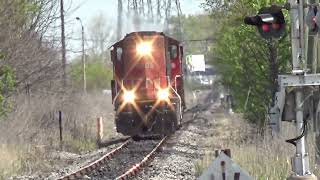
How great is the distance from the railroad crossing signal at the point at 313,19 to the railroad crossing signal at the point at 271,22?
41cm

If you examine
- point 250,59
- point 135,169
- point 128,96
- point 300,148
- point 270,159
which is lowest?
point 135,169

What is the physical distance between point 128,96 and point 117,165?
20.8 feet

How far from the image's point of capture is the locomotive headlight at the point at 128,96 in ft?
79.2

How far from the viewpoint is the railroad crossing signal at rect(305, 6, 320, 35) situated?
973 cm

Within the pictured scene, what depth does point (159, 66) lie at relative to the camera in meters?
24.7

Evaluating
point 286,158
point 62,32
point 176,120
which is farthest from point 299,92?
point 62,32

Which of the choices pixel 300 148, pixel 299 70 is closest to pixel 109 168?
pixel 300 148

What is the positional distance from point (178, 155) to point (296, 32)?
11.0 m

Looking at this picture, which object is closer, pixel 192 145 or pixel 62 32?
pixel 192 145

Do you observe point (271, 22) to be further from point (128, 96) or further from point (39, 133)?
point (39, 133)

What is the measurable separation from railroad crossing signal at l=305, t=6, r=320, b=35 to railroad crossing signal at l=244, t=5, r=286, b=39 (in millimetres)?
412

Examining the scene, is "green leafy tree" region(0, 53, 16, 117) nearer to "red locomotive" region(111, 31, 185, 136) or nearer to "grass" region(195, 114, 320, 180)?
"red locomotive" region(111, 31, 185, 136)

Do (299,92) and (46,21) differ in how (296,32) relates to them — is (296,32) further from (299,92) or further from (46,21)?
(46,21)

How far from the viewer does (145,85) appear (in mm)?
24422
